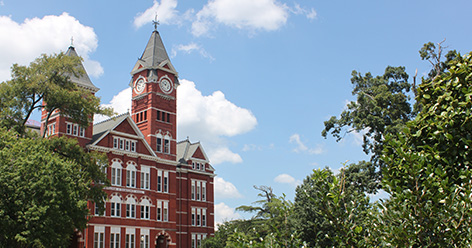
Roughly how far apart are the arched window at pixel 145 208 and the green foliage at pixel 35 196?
20.0 m

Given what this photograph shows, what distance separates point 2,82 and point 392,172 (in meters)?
36.4

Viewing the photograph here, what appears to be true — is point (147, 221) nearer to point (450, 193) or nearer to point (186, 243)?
point (186, 243)

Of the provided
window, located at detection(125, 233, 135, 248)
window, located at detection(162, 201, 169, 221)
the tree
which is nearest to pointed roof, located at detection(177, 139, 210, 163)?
window, located at detection(162, 201, 169, 221)

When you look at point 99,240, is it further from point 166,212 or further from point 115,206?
point 166,212

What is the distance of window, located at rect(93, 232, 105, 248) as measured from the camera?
49.0 metres

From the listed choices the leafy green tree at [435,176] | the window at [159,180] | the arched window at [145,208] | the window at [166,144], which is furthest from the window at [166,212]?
the leafy green tree at [435,176]

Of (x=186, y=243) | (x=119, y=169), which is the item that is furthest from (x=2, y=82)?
(x=186, y=243)

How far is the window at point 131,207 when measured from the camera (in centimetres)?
5242

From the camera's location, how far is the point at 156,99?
194 feet

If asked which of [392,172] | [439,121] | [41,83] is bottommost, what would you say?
[392,172]

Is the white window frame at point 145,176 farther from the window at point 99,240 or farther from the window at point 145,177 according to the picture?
the window at point 99,240

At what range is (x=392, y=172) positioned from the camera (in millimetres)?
7496

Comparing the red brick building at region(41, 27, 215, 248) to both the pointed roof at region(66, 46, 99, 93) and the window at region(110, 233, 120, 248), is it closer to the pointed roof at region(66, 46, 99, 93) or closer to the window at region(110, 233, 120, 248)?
the window at region(110, 233, 120, 248)

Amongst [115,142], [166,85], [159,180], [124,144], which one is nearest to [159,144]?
[159,180]
